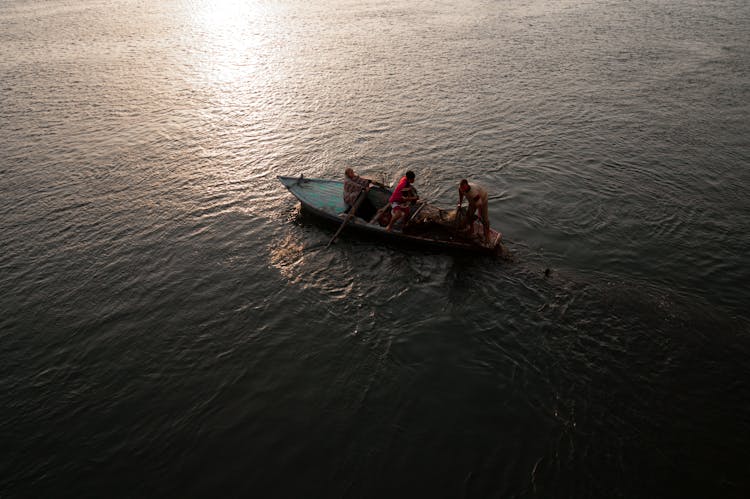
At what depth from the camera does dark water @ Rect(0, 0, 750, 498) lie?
9492 mm

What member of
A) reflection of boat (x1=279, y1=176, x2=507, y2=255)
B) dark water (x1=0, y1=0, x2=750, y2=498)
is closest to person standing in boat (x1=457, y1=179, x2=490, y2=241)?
reflection of boat (x1=279, y1=176, x2=507, y2=255)

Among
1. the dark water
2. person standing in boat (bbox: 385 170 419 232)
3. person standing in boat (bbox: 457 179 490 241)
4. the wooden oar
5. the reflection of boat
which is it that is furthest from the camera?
the wooden oar

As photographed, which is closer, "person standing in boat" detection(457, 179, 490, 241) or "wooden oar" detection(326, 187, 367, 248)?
"person standing in boat" detection(457, 179, 490, 241)

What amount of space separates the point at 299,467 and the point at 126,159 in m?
19.5

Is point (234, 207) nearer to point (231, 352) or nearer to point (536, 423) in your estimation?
point (231, 352)

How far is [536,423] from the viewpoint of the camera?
32.7 feet

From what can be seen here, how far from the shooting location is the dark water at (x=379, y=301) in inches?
374

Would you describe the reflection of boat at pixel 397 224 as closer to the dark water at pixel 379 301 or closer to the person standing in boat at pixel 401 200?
the person standing in boat at pixel 401 200

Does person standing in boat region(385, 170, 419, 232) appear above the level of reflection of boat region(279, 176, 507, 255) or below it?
above

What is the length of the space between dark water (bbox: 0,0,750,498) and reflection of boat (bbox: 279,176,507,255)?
2.12ft

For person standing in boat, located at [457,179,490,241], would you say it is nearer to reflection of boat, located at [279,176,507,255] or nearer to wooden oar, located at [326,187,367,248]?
reflection of boat, located at [279,176,507,255]

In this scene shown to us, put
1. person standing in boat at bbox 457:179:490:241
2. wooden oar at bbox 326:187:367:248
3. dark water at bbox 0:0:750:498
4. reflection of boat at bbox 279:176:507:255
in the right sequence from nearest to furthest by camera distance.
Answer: dark water at bbox 0:0:750:498, person standing in boat at bbox 457:179:490:241, reflection of boat at bbox 279:176:507:255, wooden oar at bbox 326:187:367:248

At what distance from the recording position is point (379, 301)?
44.5 feet

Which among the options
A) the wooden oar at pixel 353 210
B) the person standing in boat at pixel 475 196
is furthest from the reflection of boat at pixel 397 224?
the person standing in boat at pixel 475 196
